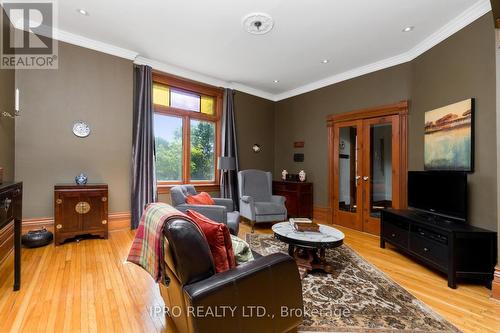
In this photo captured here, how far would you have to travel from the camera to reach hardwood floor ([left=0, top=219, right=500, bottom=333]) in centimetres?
170

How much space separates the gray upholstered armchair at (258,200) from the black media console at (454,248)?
2066mm

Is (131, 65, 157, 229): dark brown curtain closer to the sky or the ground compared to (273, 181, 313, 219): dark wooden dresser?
closer to the sky

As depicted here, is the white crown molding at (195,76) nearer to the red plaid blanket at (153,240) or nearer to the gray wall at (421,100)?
the gray wall at (421,100)

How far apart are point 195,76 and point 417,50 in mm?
3880

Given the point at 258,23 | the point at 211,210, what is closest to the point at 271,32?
the point at 258,23

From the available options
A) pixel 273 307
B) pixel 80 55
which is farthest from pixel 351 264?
pixel 80 55

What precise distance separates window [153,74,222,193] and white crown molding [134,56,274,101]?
0.12 metres

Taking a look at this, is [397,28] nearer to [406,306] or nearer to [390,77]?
[390,77]

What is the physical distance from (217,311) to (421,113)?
394cm

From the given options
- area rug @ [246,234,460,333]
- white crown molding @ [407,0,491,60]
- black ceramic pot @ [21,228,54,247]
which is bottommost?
area rug @ [246,234,460,333]

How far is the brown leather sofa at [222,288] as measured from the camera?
1.12m

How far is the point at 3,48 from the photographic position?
2836 mm

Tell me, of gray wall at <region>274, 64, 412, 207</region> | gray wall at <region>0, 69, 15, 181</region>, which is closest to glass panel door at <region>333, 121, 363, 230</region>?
gray wall at <region>274, 64, 412, 207</region>

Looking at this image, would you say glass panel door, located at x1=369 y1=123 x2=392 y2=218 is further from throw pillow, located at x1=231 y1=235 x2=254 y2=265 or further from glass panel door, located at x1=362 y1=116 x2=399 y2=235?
throw pillow, located at x1=231 y1=235 x2=254 y2=265
